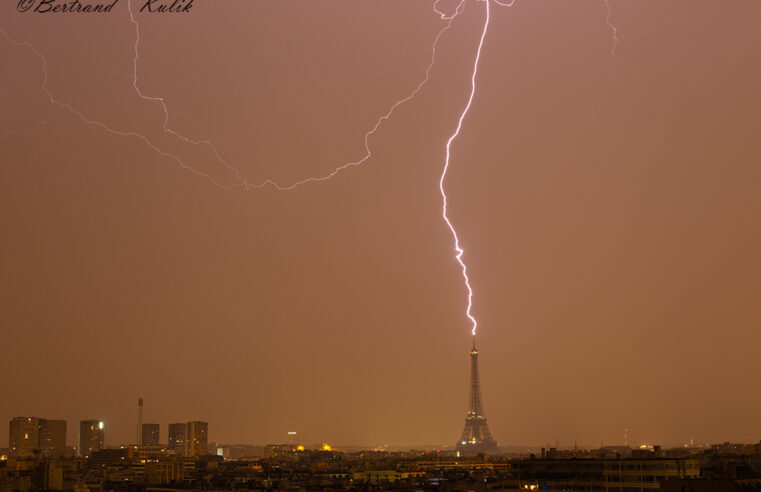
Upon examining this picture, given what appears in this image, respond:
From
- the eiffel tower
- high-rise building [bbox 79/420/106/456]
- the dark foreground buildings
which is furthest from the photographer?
high-rise building [bbox 79/420/106/456]

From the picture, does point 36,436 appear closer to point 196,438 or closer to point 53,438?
point 53,438

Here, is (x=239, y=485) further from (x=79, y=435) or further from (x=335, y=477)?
(x=79, y=435)

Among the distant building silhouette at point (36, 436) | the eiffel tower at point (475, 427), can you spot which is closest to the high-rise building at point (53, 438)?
the distant building silhouette at point (36, 436)

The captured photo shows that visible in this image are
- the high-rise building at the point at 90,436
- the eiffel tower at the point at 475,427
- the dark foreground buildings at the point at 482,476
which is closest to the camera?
the dark foreground buildings at the point at 482,476

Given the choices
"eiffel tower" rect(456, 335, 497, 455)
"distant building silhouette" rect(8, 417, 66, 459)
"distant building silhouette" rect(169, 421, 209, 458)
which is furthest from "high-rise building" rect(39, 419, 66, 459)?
"eiffel tower" rect(456, 335, 497, 455)

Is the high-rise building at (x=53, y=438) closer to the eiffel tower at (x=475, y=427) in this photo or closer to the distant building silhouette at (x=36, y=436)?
the distant building silhouette at (x=36, y=436)

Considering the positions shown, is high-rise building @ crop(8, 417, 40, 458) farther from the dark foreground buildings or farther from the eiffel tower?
the eiffel tower
